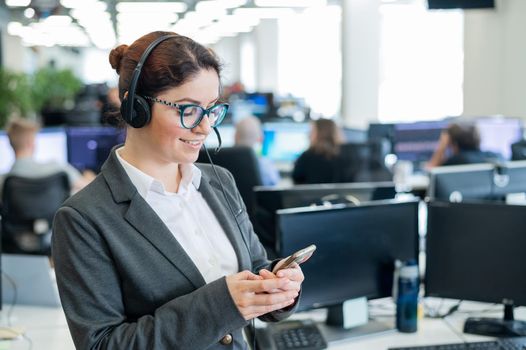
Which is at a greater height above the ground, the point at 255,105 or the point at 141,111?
the point at 255,105

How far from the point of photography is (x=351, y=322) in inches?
92.5

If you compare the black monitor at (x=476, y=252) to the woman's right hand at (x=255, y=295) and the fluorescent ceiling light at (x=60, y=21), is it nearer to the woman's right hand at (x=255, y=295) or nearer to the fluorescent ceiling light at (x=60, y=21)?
the woman's right hand at (x=255, y=295)

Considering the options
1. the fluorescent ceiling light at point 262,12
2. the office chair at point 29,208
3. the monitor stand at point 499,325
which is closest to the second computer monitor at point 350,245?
the monitor stand at point 499,325

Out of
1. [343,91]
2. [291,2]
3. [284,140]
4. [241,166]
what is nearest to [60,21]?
[291,2]

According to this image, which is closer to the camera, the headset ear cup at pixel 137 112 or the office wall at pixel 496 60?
the headset ear cup at pixel 137 112

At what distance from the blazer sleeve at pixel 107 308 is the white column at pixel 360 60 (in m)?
7.58

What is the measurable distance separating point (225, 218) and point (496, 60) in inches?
223

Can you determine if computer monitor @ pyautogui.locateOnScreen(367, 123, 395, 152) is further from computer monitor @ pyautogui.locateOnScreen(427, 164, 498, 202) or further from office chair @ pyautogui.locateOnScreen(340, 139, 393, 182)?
computer monitor @ pyautogui.locateOnScreen(427, 164, 498, 202)

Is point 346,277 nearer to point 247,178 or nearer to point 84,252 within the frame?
point 84,252

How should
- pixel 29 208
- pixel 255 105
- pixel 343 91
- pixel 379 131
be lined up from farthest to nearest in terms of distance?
pixel 255 105
pixel 343 91
pixel 379 131
pixel 29 208

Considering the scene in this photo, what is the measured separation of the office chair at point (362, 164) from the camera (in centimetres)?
539

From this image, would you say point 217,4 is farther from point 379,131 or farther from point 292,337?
point 292,337

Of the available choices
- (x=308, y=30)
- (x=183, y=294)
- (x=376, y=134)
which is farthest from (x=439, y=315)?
(x=308, y=30)

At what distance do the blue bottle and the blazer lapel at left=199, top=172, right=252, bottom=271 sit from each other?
85 centimetres
